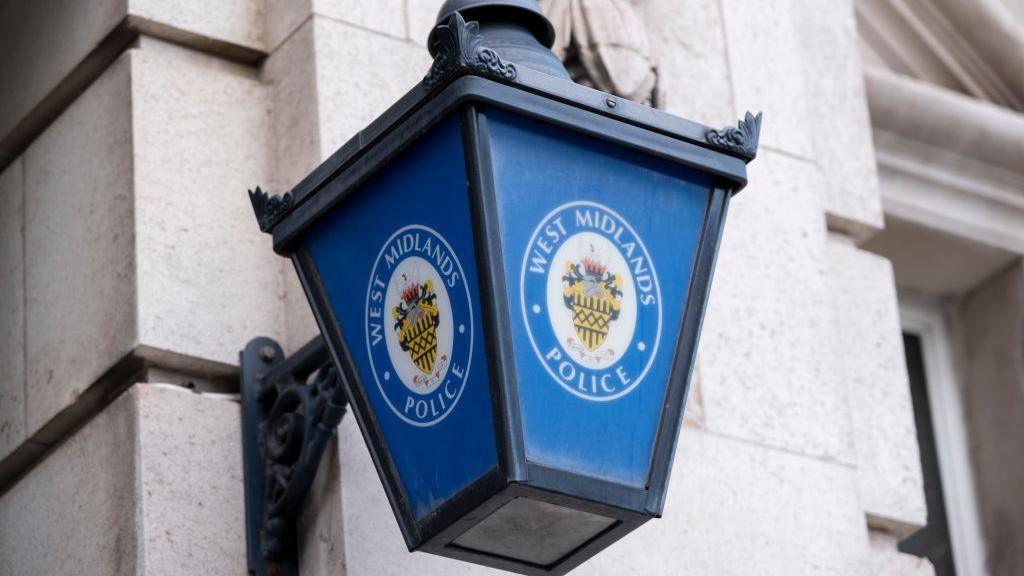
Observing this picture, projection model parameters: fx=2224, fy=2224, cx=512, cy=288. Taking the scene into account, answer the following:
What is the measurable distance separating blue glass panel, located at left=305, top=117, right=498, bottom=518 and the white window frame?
238cm

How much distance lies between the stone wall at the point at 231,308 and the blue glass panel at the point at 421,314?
0.45m

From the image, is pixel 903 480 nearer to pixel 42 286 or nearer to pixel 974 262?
pixel 974 262

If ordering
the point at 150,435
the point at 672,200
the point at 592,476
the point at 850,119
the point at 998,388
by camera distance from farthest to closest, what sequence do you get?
the point at 998,388, the point at 850,119, the point at 150,435, the point at 672,200, the point at 592,476

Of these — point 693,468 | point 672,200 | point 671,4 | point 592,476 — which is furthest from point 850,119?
point 592,476

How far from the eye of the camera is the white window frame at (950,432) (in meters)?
5.06

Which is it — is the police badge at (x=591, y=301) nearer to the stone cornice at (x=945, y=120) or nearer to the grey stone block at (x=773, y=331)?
the grey stone block at (x=773, y=331)

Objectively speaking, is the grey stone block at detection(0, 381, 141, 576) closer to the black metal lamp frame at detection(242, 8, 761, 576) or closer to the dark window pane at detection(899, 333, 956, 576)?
the black metal lamp frame at detection(242, 8, 761, 576)

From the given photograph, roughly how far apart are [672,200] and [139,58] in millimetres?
1142

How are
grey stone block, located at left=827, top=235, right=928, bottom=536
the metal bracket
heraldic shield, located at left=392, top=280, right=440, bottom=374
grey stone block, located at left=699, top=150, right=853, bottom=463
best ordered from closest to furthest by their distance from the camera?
heraldic shield, located at left=392, top=280, right=440, bottom=374, the metal bracket, grey stone block, located at left=699, top=150, right=853, bottom=463, grey stone block, located at left=827, top=235, right=928, bottom=536

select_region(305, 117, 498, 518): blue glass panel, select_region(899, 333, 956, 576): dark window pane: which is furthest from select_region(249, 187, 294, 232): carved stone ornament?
select_region(899, 333, 956, 576): dark window pane

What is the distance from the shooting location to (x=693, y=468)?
3.87 meters

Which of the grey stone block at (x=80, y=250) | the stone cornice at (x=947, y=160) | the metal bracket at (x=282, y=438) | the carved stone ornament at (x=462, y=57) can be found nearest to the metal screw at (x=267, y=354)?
the metal bracket at (x=282, y=438)

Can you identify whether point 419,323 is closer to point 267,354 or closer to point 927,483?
point 267,354

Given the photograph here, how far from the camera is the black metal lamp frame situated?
9.21ft
